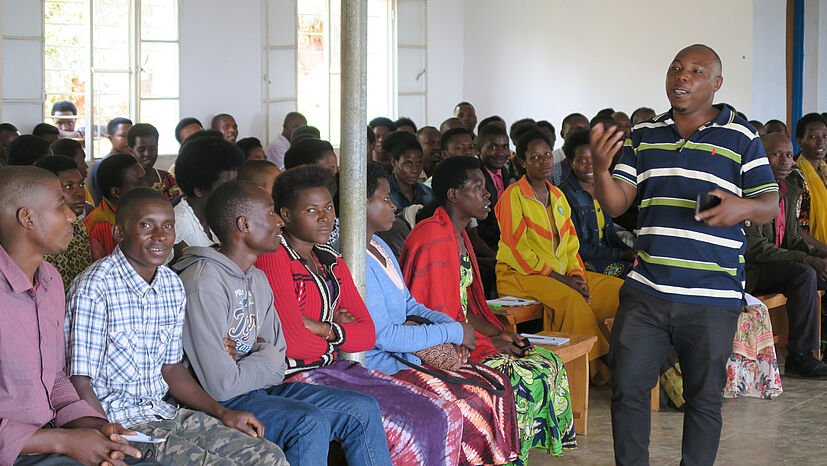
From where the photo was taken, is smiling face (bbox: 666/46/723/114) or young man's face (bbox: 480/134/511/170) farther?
young man's face (bbox: 480/134/511/170)

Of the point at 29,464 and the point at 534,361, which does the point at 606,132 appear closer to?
the point at 534,361

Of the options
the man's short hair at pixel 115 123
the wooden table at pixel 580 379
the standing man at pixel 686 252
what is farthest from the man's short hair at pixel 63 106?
the standing man at pixel 686 252

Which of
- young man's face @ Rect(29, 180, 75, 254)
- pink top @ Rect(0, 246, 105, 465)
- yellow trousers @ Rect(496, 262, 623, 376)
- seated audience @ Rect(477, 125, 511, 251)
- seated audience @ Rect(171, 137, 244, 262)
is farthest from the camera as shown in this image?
seated audience @ Rect(477, 125, 511, 251)

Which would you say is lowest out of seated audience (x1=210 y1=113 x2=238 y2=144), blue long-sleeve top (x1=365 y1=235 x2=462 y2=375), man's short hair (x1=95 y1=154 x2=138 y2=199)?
blue long-sleeve top (x1=365 y1=235 x2=462 y2=375)

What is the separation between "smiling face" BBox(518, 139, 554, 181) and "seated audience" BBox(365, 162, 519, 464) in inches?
66.6

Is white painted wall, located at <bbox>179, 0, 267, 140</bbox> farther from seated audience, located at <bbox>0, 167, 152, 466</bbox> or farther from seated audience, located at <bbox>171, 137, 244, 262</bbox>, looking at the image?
seated audience, located at <bbox>0, 167, 152, 466</bbox>

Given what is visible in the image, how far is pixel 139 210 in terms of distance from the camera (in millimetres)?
2721

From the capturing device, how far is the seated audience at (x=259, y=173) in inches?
150

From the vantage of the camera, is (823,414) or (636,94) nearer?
(823,414)

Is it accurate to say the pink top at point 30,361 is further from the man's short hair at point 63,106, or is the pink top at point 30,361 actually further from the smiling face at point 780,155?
the man's short hair at point 63,106

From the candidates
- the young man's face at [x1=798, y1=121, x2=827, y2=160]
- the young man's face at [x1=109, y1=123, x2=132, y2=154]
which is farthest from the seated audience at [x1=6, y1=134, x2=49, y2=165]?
the young man's face at [x1=798, y1=121, x2=827, y2=160]

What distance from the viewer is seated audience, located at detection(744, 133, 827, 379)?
5750 millimetres

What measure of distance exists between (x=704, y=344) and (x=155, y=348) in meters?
1.84

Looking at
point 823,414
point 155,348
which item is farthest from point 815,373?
point 155,348
